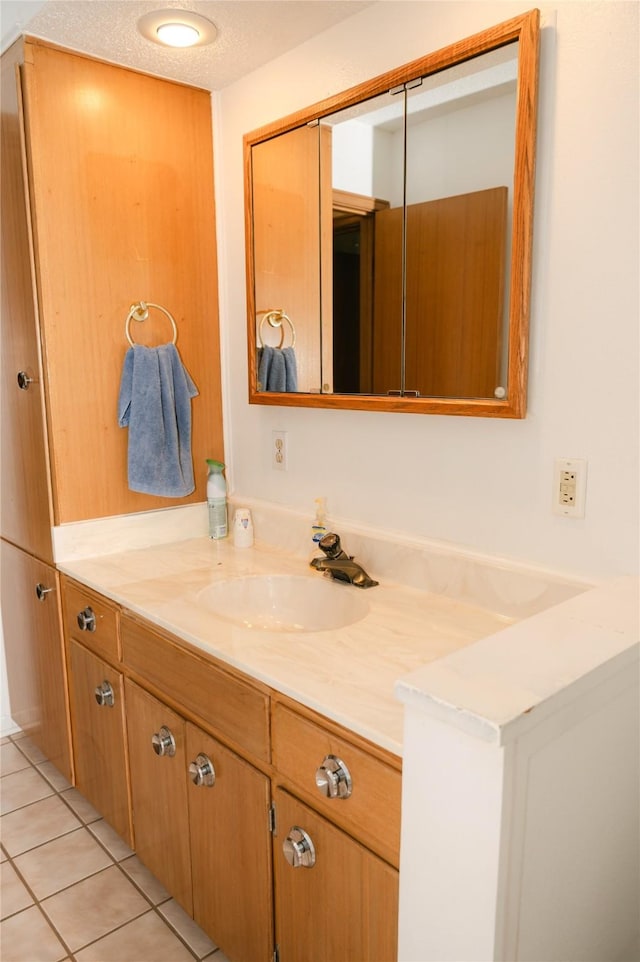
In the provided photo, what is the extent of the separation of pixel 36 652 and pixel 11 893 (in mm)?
647

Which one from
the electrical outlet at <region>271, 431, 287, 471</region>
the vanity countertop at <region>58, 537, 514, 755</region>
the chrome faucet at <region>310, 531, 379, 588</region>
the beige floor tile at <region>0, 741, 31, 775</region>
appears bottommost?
the beige floor tile at <region>0, 741, 31, 775</region>

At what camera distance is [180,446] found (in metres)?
2.02

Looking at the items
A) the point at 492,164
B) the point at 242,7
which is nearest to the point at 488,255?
the point at 492,164

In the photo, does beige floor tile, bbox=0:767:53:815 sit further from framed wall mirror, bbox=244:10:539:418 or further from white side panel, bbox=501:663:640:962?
white side panel, bbox=501:663:640:962

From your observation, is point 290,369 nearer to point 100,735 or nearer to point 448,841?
point 100,735

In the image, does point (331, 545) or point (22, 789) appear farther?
point (22, 789)

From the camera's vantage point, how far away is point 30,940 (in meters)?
1.58

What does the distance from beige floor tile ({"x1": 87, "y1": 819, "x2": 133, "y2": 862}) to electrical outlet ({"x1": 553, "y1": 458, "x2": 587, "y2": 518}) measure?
1505 millimetres

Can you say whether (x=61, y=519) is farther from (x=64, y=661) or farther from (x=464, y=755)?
(x=464, y=755)

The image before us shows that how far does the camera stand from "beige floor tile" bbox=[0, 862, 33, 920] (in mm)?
1676

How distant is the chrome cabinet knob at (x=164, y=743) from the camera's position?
148 cm

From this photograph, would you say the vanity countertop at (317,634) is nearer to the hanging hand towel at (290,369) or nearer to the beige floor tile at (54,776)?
the hanging hand towel at (290,369)

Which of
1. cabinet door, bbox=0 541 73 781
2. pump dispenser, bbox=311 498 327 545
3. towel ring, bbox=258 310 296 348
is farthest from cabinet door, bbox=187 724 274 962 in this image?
towel ring, bbox=258 310 296 348

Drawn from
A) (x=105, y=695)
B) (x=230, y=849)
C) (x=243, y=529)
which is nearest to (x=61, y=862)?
(x=105, y=695)
